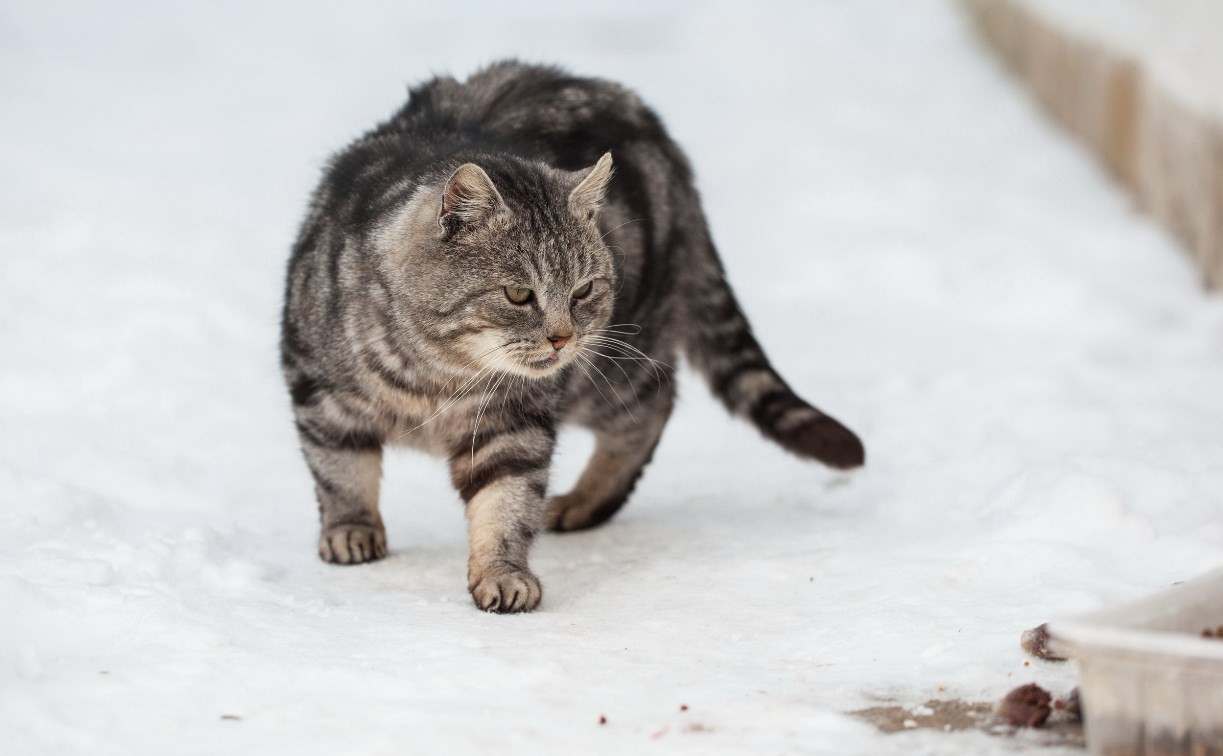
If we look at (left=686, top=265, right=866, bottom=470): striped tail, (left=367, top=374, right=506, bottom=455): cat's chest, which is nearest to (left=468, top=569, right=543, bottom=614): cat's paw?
(left=367, top=374, right=506, bottom=455): cat's chest

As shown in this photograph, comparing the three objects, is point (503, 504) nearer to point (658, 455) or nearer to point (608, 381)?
point (608, 381)

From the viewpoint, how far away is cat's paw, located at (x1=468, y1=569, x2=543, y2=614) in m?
3.42

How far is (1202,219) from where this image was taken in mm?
6176

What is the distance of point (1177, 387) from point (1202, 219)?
1326mm

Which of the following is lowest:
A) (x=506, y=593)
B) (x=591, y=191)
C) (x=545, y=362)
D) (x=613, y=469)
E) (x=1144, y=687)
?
(x=1144, y=687)

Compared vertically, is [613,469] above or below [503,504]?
above

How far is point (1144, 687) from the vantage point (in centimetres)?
221

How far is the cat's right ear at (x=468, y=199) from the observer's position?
131 inches

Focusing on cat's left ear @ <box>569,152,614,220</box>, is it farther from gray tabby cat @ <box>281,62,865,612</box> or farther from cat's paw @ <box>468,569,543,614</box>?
cat's paw @ <box>468,569,543,614</box>

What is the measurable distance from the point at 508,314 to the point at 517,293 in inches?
2.2

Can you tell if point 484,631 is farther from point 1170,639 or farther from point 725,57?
point 725,57

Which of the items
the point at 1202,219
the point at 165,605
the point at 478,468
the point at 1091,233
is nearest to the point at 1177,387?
the point at 1202,219

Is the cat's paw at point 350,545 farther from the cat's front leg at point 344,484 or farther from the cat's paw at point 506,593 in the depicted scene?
the cat's paw at point 506,593

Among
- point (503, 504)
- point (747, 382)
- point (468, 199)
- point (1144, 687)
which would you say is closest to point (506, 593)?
point (503, 504)
